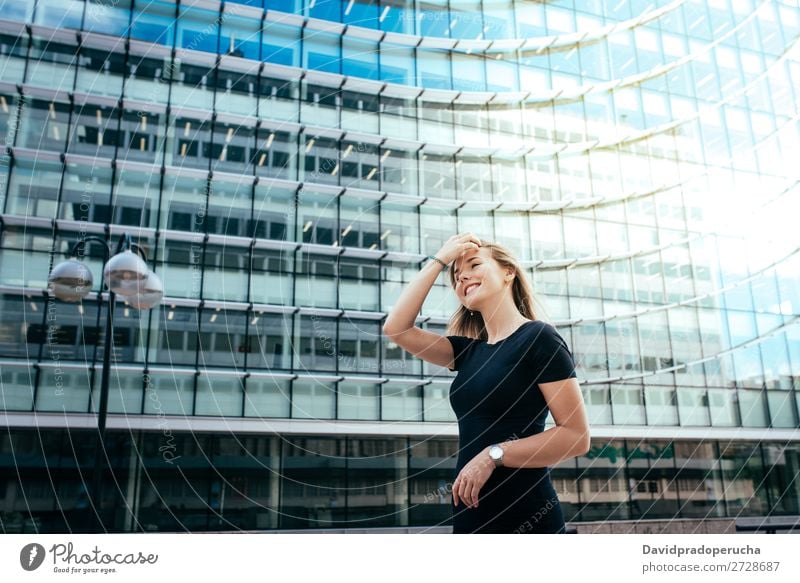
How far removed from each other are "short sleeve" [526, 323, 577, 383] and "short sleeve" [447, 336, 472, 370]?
39 cm

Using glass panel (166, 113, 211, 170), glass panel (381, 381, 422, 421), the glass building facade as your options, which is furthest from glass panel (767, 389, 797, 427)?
glass panel (166, 113, 211, 170)

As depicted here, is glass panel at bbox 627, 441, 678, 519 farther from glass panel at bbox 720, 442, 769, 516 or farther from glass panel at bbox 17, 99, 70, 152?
glass panel at bbox 17, 99, 70, 152

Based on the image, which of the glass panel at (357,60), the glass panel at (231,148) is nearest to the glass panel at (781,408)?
the glass panel at (357,60)

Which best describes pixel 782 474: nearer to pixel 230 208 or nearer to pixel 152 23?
pixel 230 208

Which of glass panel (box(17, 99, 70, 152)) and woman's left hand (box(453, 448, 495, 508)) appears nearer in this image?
woman's left hand (box(453, 448, 495, 508))

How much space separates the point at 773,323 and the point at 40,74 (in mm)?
17214

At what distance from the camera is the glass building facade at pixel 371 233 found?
13.9 m

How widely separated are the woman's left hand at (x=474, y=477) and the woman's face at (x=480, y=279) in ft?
2.19

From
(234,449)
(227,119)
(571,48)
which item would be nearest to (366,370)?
(234,449)

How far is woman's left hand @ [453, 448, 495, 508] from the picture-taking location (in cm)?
219

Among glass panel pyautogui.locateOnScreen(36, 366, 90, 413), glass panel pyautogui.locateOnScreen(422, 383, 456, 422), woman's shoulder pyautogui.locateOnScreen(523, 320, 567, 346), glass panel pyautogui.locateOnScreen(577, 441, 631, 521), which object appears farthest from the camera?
glass panel pyautogui.locateOnScreen(577, 441, 631, 521)

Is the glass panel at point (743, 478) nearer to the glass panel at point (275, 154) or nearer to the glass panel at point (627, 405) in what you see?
the glass panel at point (627, 405)

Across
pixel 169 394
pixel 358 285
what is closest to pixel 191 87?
pixel 358 285
